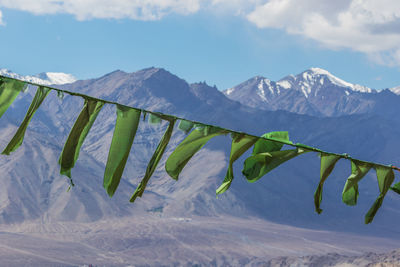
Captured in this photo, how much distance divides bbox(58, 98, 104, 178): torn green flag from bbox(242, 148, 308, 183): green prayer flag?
1.02 m

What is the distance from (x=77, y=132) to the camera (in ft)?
11.5

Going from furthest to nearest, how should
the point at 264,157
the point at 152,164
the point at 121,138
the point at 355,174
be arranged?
1. the point at 355,174
2. the point at 152,164
3. the point at 264,157
4. the point at 121,138

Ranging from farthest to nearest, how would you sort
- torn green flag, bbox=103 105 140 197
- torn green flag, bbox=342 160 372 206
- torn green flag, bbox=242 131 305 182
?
torn green flag, bbox=342 160 372 206 → torn green flag, bbox=242 131 305 182 → torn green flag, bbox=103 105 140 197

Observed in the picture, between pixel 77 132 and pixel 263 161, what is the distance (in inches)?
47.1

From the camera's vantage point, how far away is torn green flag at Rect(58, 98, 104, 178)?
344 cm

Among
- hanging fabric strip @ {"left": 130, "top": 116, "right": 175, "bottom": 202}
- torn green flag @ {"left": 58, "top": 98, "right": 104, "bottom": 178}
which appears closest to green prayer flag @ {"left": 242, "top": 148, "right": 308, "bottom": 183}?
hanging fabric strip @ {"left": 130, "top": 116, "right": 175, "bottom": 202}

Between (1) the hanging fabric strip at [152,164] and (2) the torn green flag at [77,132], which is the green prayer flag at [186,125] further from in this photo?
(2) the torn green flag at [77,132]

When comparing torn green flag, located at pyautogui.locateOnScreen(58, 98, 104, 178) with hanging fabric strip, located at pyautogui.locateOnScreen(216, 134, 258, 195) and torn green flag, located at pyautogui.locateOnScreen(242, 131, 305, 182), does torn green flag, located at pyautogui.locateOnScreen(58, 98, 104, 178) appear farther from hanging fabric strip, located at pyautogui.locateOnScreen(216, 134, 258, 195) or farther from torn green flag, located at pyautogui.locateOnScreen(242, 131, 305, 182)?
torn green flag, located at pyautogui.locateOnScreen(242, 131, 305, 182)

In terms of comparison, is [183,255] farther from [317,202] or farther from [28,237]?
[317,202]

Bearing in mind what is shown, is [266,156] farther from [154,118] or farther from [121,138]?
[121,138]

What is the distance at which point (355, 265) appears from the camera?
380 ft

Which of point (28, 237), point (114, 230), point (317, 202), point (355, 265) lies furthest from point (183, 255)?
point (317, 202)

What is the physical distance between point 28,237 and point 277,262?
80751mm

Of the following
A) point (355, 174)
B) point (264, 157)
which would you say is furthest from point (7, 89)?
point (355, 174)
